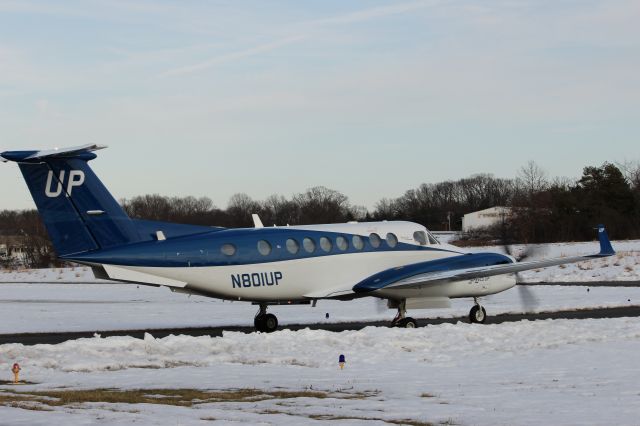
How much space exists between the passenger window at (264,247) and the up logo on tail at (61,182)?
4916 mm

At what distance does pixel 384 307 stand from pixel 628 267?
89.2 ft

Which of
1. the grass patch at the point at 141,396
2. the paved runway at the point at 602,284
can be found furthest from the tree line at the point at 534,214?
the grass patch at the point at 141,396

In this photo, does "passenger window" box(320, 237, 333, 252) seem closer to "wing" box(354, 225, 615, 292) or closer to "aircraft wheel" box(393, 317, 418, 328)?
"wing" box(354, 225, 615, 292)

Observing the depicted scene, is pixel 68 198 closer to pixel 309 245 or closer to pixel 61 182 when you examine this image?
pixel 61 182

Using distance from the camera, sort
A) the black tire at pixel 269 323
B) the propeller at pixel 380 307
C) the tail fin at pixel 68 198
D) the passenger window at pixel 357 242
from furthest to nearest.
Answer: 1. the propeller at pixel 380 307
2. the passenger window at pixel 357 242
3. the black tire at pixel 269 323
4. the tail fin at pixel 68 198

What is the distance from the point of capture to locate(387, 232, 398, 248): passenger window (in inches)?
1031

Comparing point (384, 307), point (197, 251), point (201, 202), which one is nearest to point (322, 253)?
point (197, 251)

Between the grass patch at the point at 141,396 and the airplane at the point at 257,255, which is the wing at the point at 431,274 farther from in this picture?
the grass patch at the point at 141,396

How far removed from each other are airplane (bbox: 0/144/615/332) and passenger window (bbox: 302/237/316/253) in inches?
1.2

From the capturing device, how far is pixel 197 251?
23.1 meters

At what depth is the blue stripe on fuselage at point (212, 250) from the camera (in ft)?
72.7

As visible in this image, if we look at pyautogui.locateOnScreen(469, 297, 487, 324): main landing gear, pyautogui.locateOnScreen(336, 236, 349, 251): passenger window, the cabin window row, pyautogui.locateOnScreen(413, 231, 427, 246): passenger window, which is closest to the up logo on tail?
the cabin window row

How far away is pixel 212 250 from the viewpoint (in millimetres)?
23328

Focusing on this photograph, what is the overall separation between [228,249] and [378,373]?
7681 millimetres
